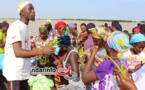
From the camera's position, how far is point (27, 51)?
184 inches

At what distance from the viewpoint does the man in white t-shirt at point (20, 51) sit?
15.3 ft

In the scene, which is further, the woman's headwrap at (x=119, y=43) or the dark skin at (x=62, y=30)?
the dark skin at (x=62, y=30)

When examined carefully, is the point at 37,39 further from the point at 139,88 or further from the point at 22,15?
the point at 139,88

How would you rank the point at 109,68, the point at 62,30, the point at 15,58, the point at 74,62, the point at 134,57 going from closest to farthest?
the point at 109,68, the point at 15,58, the point at 74,62, the point at 134,57, the point at 62,30

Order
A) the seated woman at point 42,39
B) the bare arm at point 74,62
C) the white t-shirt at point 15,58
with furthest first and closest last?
1. the seated woman at point 42,39
2. the bare arm at point 74,62
3. the white t-shirt at point 15,58

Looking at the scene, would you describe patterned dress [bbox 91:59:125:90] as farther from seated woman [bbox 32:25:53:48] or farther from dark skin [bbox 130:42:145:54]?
seated woman [bbox 32:25:53:48]

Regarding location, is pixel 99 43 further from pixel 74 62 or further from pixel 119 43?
pixel 119 43

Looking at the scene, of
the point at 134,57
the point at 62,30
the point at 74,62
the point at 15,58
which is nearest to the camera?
the point at 15,58

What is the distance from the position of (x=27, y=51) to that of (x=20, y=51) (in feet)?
0.32

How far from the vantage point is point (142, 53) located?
19.5 ft

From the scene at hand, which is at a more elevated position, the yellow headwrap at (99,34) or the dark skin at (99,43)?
the yellow headwrap at (99,34)

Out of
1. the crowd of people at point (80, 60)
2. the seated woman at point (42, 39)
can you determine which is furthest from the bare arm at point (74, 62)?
the seated woman at point (42, 39)

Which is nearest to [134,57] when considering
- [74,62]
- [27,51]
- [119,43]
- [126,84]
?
[74,62]

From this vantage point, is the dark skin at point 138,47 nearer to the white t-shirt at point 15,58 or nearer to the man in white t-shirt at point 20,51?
the man in white t-shirt at point 20,51
